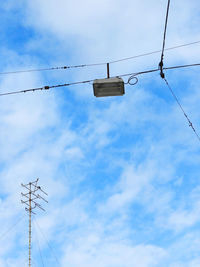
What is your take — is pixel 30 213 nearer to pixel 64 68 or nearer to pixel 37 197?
pixel 37 197

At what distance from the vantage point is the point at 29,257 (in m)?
29.1

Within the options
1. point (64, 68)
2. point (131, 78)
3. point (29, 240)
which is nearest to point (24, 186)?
point (29, 240)

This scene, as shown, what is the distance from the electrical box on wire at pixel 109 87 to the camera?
36.6ft

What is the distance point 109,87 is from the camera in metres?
11.3

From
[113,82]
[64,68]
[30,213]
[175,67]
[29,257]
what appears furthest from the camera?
[30,213]

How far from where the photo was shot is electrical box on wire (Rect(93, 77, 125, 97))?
1116 centimetres

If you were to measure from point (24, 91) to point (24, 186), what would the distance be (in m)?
22.1

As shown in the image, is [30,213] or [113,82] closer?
[113,82]

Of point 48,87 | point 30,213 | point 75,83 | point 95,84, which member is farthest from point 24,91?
point 30,213

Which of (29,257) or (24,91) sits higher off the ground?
(29,257)

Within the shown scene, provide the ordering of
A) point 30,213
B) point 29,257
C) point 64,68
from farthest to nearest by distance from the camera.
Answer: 1. point 30,213
2. point 29,257
3. point 64,68

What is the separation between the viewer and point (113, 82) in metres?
11.1

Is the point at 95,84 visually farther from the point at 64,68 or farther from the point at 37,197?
the point at 37,197

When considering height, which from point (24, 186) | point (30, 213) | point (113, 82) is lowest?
point (113, 82)
